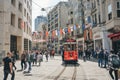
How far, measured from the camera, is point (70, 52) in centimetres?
2555

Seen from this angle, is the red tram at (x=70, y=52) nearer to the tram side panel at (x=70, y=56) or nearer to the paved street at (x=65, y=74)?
the tram side panel at (x=70, y=56)

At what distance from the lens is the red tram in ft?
83.7

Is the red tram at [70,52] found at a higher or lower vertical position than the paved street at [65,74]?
higher

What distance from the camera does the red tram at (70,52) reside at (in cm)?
2550

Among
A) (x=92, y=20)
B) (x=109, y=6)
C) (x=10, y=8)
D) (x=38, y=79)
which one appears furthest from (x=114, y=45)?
(x=38, y=79)

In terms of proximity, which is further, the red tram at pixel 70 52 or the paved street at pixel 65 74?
the red tram at pixel 70 52

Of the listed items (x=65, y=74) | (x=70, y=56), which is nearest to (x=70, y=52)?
(x=70, y=56)

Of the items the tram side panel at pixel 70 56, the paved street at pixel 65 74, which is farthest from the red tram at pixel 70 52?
the paved street at pixel 65 74

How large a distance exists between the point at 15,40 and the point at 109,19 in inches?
677

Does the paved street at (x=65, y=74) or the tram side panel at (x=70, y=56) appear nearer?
the paved street at (x=65, y=74)

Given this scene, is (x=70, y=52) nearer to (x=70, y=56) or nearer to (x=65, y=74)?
(x=70, y=56)

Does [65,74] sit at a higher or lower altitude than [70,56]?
lower

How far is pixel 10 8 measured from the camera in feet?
98.0

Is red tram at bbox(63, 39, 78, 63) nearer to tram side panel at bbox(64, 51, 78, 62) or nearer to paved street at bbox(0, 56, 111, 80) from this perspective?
tram side panel at bbox(64, 51, 78, 62)
